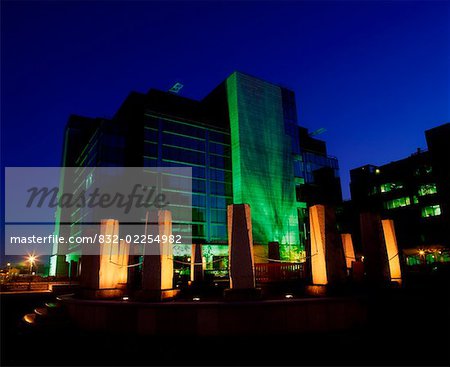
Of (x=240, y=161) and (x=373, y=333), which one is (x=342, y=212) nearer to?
(x=240, y=161)

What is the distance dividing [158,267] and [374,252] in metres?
8.45

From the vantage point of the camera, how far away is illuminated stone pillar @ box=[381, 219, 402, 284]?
49.2 feet

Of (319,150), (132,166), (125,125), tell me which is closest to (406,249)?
(319,150)

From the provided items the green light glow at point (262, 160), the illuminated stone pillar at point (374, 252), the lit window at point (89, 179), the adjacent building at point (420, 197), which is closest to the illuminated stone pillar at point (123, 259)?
the illuminated stone pillar at point (374, 252)

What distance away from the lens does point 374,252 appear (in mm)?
13367

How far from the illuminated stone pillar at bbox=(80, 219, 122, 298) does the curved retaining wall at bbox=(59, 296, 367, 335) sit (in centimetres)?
354

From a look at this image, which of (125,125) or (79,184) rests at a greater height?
(125,125)

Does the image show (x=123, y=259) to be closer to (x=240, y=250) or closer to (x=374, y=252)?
(x=240, y=250)

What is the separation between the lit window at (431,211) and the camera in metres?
54.7

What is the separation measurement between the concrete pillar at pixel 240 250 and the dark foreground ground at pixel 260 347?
78.2 inches

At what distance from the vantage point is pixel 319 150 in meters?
73.2

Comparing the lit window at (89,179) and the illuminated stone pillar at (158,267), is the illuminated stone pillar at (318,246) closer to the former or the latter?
the illuminated stone pillar at (158,267)

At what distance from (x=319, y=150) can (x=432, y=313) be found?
63652mm

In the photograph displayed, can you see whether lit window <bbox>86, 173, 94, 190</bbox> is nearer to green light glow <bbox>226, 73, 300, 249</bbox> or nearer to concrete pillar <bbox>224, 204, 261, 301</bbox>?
green light glow <bbox>226, 73, 300, 249</bbox>
